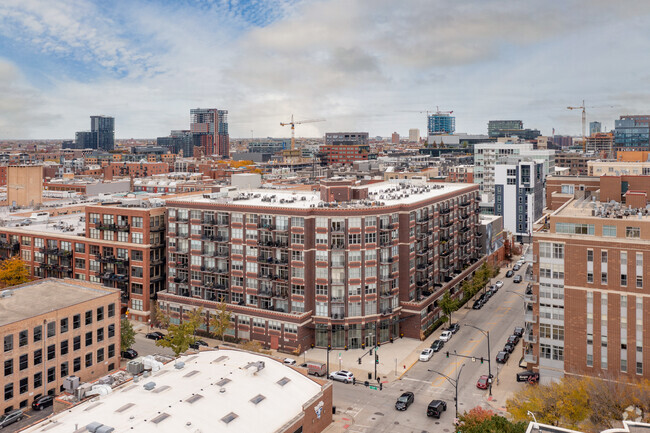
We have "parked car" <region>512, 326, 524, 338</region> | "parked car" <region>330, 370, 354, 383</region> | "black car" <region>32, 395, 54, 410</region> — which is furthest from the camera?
"parked car" <region>512, 326, 524, 338</region>

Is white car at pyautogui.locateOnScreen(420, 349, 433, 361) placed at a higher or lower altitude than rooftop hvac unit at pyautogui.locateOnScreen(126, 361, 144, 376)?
lower

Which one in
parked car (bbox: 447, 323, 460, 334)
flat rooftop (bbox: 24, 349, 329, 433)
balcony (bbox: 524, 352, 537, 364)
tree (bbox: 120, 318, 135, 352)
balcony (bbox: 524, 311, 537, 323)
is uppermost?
balcony (bbox: 524, 311, 537, 323)

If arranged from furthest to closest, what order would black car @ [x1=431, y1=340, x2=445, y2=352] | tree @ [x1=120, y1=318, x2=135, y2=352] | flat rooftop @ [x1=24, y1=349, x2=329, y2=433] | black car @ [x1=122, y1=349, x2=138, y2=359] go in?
black car @ [x1=431, y1=340, x2=445, y2=352]
black car @ [x1=122, y1=349, x2=138, y2=359]
tree @ [x1=120, y1=318, x2=135, y2=352]
flat rooftop @ [x1=24, y1=349, x2=329, y2=433]

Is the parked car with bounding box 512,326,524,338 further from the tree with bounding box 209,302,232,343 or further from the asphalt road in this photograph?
the tree with bounding box 209,302,232,343

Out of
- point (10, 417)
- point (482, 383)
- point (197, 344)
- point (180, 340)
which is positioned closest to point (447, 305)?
point (482, 383)

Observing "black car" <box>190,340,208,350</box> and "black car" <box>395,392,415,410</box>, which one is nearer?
"black car" <box>395,392,415,410</box>

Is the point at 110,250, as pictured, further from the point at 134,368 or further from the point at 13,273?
the point at 134,368

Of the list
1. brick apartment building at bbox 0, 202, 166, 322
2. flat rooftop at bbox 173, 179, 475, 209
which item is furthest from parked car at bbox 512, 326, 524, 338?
brick apartment building at bbox 0, 202, 166, 322

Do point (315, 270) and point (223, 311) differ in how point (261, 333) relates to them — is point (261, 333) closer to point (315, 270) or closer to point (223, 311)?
point (223, 311)
